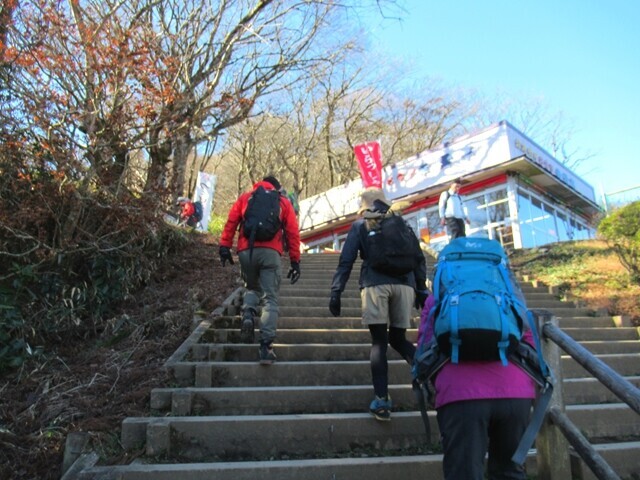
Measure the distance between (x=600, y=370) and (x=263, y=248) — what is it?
3.05 metres

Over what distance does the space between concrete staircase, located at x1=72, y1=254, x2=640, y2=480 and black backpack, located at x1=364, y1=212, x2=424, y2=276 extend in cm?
117

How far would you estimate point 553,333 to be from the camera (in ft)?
9.01

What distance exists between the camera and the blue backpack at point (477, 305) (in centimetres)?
209

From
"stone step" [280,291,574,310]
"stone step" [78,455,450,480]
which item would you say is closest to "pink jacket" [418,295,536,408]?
"stone step" [78,455,450,480]

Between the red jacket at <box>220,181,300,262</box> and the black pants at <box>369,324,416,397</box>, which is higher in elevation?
the red jacket at <box>220,181,300,262</box>

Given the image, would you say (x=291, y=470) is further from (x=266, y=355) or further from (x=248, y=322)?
(x=248, y=322)

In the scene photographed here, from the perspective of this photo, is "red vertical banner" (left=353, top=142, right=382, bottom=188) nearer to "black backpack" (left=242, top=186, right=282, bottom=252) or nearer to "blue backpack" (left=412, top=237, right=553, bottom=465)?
"black backpack" (left=242, top=186, right=282, bottom=252)

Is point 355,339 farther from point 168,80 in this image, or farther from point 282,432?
point 168,80

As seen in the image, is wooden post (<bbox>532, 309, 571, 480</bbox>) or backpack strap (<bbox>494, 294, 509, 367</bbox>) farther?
wooden post (<bbox>532, 309, 571, 480</bbox>)

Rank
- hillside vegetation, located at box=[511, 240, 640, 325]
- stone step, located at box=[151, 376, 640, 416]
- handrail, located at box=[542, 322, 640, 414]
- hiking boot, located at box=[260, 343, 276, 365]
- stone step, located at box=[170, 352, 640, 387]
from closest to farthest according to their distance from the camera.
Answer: handrail, located at box=[542, 322, 640, 414]
stone step, located at box=[151, 376, 640, 416]
stone step, located at box=[170, 352, 640, 387]
hiking boot, located at box=[260, 343, 276, 365]
hillside vegetation, located at box=[511, 240, 640, 325]

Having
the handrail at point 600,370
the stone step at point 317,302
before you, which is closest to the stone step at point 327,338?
the stone step at point 317,302

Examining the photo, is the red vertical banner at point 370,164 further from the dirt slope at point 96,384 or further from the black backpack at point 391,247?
the black backpack at point 391,247

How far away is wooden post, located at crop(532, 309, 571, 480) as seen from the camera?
2.77m

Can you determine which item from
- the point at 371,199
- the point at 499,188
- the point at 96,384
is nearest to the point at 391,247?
the point at 371,199
